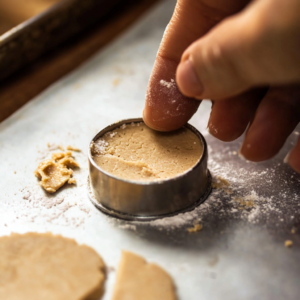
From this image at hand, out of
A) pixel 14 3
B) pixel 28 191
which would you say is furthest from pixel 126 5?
pixel 28 191

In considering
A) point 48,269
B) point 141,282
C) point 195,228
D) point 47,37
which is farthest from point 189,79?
point 47,37

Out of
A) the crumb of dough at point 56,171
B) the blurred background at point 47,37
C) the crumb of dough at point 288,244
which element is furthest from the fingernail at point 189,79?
the blurred background at point 47,37

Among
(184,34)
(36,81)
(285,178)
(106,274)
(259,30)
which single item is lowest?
(36,81)

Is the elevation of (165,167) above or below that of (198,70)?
below

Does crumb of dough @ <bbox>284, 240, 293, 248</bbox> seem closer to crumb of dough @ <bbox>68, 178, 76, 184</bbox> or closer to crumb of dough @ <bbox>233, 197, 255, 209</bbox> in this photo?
crumb of dough @ <bbox>233, 197, 255, 209</bbox>

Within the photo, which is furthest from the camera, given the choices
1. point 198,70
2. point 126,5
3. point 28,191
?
point 126,5

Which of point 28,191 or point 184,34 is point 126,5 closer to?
point 184,34

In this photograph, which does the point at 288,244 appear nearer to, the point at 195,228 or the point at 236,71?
the point at 195,228

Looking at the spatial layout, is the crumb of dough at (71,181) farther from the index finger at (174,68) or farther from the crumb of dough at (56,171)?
the index finger at (174,68)

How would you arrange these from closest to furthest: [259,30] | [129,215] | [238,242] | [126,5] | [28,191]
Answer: [259,30], [238,242], [129,215], [28,191], [126,5]
